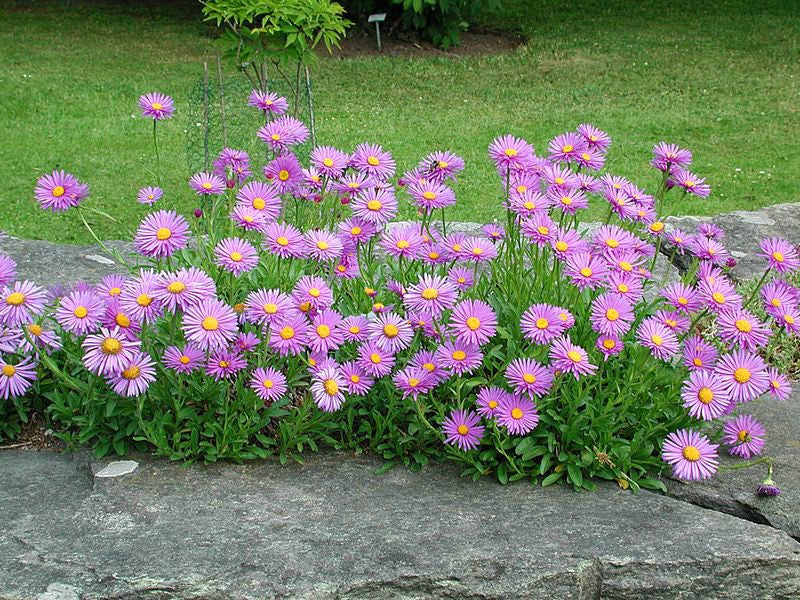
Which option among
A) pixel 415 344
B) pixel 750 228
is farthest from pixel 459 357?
pixel 750 228

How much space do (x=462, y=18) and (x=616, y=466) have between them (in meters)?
10.7

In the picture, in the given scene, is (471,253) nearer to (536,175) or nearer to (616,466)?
(536,175)

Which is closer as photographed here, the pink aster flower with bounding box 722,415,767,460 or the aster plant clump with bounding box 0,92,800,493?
the aster plant clump with bounding box 0,92,800,493

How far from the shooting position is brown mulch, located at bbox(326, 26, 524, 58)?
38.1 feet

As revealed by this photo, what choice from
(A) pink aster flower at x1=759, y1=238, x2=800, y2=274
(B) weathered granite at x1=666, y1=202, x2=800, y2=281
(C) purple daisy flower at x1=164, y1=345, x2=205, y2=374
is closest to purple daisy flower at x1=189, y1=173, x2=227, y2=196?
(C) purple daisy flower at x1=164, y1=345, x2=205, y2=374

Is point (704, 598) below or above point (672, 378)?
below

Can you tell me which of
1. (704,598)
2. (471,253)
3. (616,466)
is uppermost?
(471,253)

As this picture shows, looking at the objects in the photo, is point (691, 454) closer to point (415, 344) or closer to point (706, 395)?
point (706, 395)

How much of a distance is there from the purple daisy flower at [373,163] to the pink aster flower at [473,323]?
0.57 metres

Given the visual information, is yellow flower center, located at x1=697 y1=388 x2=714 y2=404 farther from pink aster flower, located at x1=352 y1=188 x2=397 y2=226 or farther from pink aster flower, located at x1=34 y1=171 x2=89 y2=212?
pink aster flower, located at x1=34 y1=171 x2=89 y2=212

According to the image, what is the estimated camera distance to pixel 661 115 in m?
9.45

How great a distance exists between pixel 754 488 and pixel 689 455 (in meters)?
0.32

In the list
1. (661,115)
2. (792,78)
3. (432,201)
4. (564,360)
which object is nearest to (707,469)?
(564,360)

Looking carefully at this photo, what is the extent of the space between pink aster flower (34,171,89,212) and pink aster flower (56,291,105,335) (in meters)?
0.33
